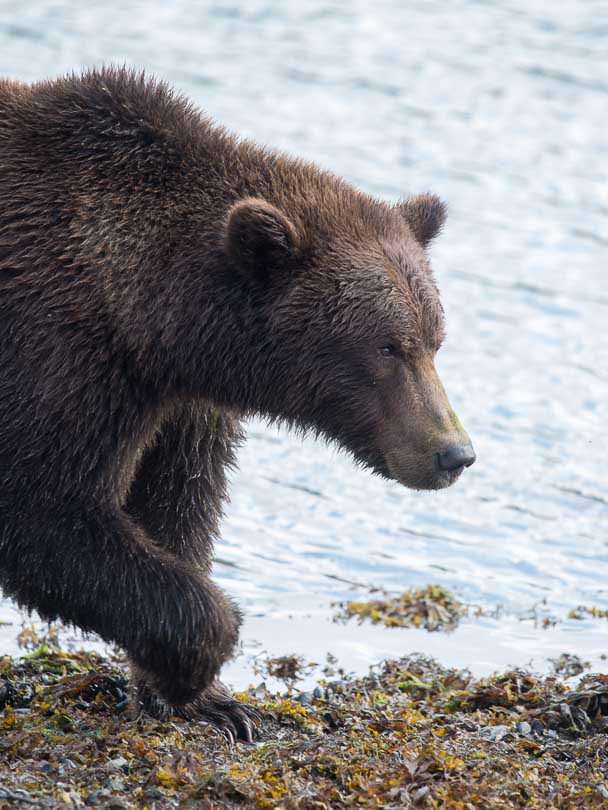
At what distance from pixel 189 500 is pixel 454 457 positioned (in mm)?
1500

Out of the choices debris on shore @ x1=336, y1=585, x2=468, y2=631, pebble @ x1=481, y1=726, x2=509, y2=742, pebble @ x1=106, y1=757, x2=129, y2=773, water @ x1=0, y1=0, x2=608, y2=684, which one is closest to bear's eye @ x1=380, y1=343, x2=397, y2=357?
pebble @ x1=481, y1=726, x2=509, y2=742

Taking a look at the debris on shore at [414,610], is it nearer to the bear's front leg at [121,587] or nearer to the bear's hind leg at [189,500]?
the bear's hind leg at [189,500]

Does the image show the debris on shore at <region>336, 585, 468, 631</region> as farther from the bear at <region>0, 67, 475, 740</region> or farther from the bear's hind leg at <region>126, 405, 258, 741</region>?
the bear at <region>0, 67, 475, 740</region>

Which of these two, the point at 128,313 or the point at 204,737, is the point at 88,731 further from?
the point at 128,313

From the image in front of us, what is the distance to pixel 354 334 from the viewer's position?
253 inches

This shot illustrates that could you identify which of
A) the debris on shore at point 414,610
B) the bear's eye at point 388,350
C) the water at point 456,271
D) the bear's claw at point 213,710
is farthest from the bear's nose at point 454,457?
the debris on shore at point 414,610

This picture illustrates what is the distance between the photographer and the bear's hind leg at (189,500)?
707 cm

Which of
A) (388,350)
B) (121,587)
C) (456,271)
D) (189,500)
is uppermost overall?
(456,271)

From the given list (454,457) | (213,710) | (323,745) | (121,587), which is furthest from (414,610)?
(121,587)

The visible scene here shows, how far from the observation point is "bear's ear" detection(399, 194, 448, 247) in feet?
23.2

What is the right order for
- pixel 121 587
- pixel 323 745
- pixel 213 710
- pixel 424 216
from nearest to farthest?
pixel 323 745, pixel 121 587, pixel 424 216, pixel 213 710

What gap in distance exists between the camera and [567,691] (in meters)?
7.46

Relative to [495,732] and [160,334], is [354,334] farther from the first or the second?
[495,732]

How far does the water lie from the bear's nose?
2.45m
